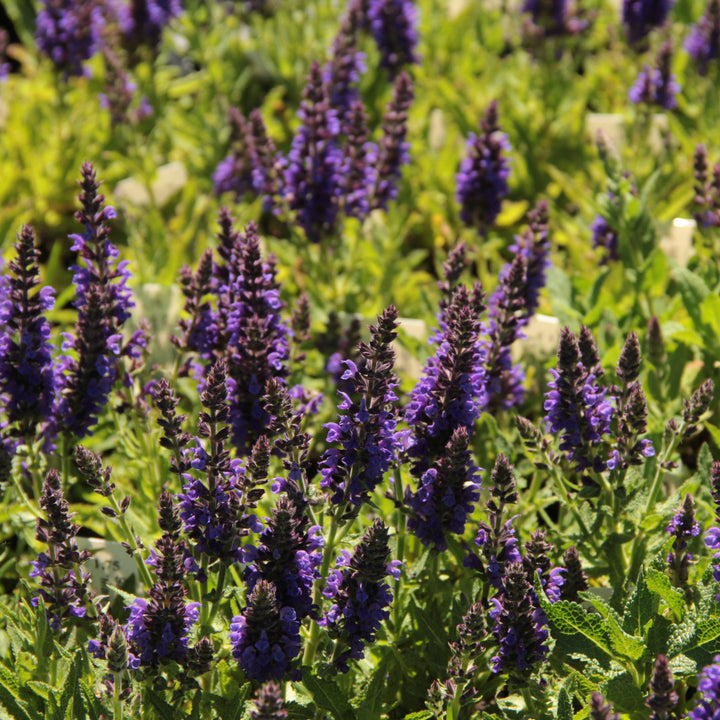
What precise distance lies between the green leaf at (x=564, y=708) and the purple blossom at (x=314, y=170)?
113 inches

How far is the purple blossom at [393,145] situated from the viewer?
5152mm

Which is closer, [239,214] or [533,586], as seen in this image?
[533,586]

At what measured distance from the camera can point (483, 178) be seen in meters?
5.00

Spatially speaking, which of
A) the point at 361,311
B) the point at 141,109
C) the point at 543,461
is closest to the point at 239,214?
the point at 361,311

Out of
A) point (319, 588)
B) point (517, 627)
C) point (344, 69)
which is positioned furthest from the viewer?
point (344, 69)

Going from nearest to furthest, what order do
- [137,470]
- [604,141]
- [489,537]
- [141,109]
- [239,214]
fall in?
1. [489,537]
2. [137,470]
3. [604,141]
4. [239,214]
5. [141,109]

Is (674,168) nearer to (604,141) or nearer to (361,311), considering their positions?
(604,141)

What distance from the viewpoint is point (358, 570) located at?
8.79 ft

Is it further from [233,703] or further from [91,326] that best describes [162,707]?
[91,326]

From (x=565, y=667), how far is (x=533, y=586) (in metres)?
0.39

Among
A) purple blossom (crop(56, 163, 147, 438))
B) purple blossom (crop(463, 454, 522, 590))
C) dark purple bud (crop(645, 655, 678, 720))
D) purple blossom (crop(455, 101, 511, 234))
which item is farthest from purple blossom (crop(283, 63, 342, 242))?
dark purple bud (crop(645, 655, 678, 720))

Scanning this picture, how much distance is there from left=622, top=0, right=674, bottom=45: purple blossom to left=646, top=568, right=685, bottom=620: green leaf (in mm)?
4961

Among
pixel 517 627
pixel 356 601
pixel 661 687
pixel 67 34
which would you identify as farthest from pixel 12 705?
pixel 67 34

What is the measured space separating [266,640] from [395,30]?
502 centimetres
